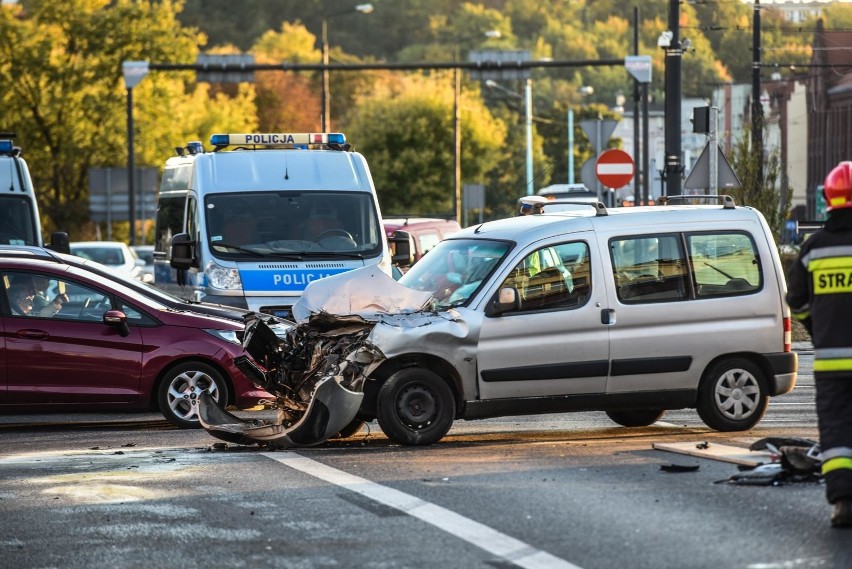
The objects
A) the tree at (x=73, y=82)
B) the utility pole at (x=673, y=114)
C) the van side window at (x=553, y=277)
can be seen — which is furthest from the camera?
the tree at (x=73, y=82)

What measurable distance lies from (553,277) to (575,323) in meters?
0.37

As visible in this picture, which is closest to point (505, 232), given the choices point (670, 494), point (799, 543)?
point (670, 494)

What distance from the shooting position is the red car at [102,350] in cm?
1475

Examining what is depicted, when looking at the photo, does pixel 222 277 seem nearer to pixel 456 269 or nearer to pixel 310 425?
pixel 456 269

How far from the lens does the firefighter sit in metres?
8.75

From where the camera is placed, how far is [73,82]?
200 feet

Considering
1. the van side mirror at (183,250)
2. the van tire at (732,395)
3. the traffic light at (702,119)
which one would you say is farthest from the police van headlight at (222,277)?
the traffic light at (702,119)

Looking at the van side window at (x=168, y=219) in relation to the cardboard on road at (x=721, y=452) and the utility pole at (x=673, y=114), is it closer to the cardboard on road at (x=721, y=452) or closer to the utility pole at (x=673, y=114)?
the utility pole at (x=673, y=114)

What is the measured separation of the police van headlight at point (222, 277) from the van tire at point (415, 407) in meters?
6.33

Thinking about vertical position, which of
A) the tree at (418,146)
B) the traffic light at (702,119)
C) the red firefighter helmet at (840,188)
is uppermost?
the tree at (418,146)

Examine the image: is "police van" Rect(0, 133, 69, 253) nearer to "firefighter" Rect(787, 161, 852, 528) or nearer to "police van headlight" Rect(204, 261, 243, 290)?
"police van headlight" Rect(204, 261, 243, 290)

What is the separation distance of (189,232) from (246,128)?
6454cm

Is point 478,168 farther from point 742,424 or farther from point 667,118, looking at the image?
point 742,424

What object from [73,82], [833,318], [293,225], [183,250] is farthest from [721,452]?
[73,82]
